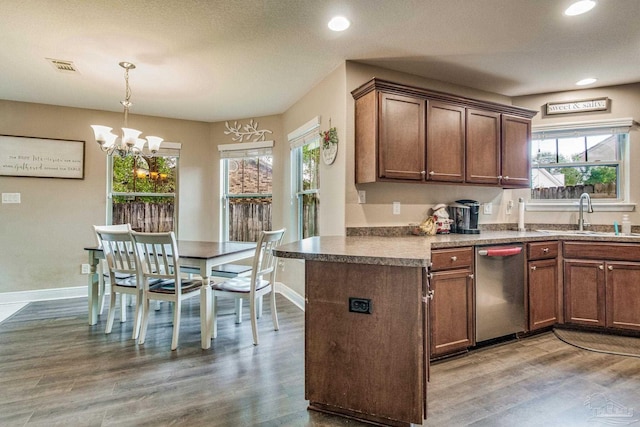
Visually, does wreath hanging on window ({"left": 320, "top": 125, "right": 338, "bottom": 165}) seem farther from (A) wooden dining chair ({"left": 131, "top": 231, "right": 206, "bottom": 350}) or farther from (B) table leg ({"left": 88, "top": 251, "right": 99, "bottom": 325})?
(B) table leg ({"left": 88, "top": 251, "right": 99, "bottom": 325})

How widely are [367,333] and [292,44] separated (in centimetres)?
225

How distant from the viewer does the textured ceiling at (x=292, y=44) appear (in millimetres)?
2168

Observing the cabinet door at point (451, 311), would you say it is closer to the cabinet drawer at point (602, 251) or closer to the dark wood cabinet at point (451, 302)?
the dark wood cabinet at point (451, 302)

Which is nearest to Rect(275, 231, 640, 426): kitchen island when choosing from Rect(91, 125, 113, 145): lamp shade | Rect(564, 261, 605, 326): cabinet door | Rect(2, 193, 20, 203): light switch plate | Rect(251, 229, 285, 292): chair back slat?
Rect(251, 229, 285, 292): chair back slat

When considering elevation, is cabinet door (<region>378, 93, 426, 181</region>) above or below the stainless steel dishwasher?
above

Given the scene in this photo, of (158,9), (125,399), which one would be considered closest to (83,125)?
(158,9)

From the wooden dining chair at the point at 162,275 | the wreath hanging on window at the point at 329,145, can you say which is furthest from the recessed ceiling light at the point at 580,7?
the wooden dining chair at the point at 162,275

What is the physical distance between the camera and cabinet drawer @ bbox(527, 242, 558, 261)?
2.80 metres

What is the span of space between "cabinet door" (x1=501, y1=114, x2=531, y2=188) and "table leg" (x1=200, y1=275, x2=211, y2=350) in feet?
9.64

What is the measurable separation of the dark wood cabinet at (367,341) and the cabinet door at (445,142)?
5.16 feet

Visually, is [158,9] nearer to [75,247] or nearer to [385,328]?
[385,328]

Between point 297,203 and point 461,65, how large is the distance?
2.36 metres

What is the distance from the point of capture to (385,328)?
1625 mm

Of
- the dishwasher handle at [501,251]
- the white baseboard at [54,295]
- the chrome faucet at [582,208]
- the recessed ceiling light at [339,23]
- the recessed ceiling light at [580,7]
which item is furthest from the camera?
the white baseboard at [54,295]
